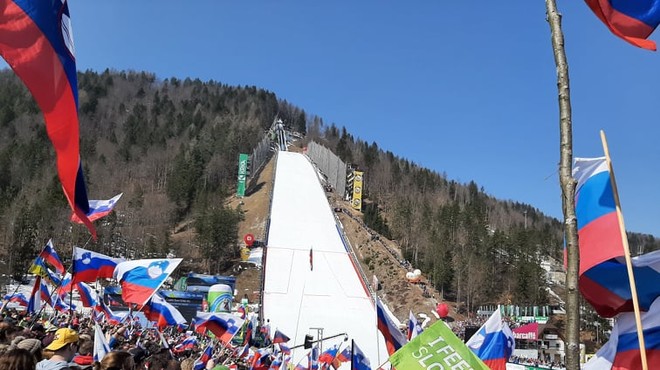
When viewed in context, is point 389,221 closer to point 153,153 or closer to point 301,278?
point 301,278

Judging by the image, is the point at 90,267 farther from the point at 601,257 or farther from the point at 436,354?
the point at 601,257

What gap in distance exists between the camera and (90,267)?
37.3 ft

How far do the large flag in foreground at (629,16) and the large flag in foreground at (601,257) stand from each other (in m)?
0.92

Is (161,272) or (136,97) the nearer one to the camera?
(161,272)

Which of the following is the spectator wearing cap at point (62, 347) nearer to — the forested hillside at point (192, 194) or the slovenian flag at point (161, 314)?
the slovenian flag at point (161, 314)

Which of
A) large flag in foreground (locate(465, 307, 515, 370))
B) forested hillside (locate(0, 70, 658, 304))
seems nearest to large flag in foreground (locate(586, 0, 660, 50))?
large flag in foreground (locate(465, 307, 515, 370))

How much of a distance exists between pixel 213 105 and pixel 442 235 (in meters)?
85.1

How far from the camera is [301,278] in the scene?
127ft

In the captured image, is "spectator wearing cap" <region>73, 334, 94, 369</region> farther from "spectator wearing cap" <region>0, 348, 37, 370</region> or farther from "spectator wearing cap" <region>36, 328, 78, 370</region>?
"spectator wearing cap" <region>0, 348, 37, 370</region>

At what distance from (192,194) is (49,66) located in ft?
224

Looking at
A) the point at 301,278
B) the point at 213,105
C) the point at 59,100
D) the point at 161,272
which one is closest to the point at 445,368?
the point at 59,100

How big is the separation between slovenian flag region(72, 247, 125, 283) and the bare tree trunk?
33.4 feet

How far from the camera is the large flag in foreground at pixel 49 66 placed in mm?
3951

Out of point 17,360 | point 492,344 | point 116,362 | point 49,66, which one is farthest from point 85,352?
point 492,344
